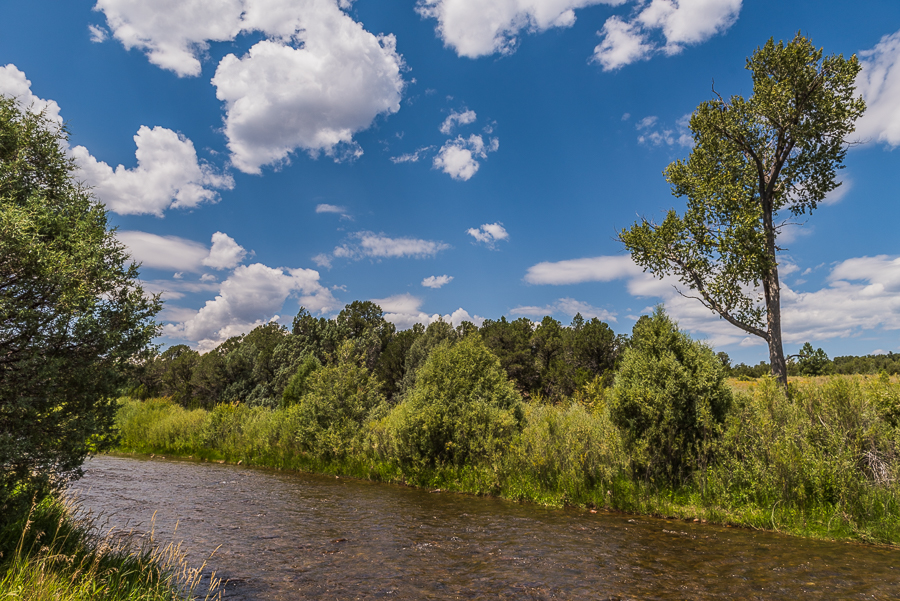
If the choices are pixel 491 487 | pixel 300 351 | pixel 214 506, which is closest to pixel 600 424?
pixel 491 487

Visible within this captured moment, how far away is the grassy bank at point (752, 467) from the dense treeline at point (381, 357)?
24.7 meters

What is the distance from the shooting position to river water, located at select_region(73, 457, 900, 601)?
8680 mm

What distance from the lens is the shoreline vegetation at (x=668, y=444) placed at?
1192cm

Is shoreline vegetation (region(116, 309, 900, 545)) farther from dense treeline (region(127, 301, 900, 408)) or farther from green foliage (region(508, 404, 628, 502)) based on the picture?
dense treeline (region(127, 301, 900, 408))

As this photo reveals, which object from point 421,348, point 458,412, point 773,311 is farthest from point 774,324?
point 421,348

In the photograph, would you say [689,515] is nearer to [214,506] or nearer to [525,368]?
[214,506]

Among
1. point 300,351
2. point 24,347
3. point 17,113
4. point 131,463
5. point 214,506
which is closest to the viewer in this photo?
point 24,347

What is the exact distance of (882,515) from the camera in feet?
36.5

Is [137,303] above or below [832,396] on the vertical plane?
above

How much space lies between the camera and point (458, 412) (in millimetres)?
20781

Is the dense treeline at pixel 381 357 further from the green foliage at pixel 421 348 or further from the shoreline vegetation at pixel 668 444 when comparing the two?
the shoreline vegetation at pixel 668 444

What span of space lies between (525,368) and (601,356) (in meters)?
11.0

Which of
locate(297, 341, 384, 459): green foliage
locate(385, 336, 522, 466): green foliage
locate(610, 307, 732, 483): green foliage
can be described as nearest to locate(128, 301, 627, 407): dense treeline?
locate(297, 341, 384, 459): green foliage

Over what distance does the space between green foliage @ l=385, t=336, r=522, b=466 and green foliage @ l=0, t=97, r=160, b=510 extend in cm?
1448
